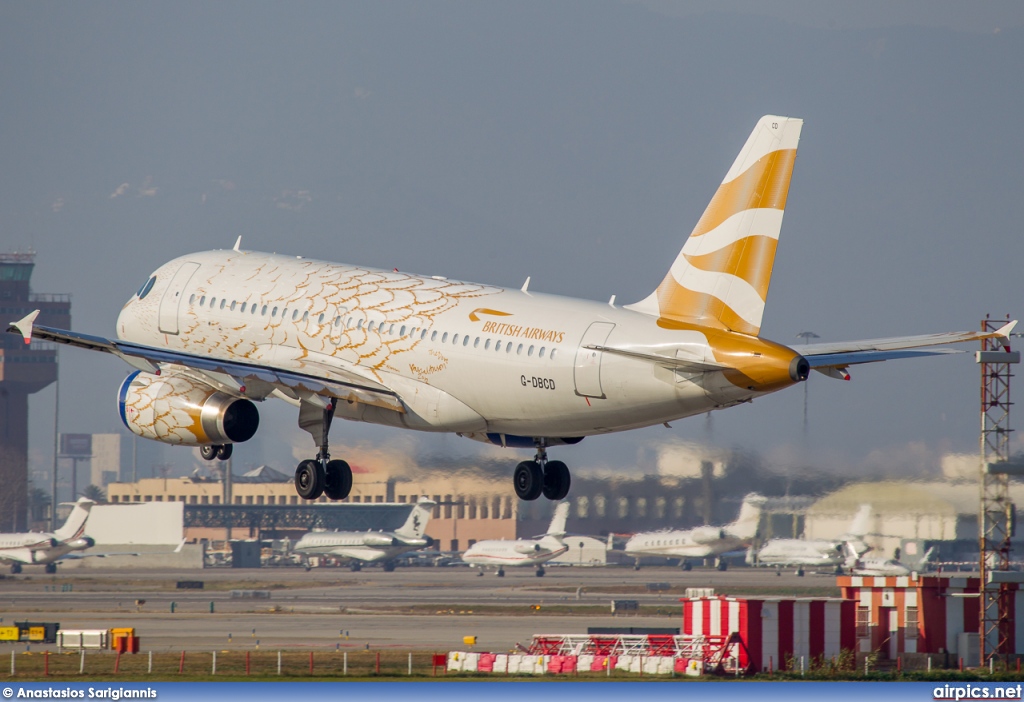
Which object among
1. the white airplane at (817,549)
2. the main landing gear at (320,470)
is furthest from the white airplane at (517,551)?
the main landing gear at (320,470)

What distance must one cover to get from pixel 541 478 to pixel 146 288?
15175 mm

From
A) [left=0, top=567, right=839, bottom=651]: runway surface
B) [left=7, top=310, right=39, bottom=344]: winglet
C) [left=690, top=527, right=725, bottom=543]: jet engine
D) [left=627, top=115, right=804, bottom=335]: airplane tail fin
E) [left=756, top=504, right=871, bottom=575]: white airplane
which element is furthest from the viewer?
[left=690, top=527, right=725, bottom=543]: jet engine

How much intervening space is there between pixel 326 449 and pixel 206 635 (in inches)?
1104

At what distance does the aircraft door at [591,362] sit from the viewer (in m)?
40.2

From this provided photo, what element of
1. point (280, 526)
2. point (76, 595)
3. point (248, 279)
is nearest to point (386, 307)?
point (248, 279)

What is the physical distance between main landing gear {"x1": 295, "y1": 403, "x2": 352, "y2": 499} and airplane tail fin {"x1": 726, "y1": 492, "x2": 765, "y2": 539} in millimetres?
50911

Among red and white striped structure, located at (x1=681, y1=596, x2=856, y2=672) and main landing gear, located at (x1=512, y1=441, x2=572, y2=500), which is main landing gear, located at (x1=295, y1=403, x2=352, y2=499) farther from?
red and white striped structure, located at (x1=681, y1=596, x2=856, y2=672)

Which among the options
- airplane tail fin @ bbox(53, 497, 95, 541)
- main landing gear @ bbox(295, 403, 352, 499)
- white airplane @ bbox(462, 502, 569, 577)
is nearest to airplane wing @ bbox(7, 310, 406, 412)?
main landing gear @ bbox(295, 403, 352, 499)

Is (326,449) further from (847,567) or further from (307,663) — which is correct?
Result: (847,567)

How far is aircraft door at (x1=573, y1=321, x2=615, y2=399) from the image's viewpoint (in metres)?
40.2

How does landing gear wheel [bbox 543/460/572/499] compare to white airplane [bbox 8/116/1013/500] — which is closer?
white airplane [bbox 8/116/1013/500]

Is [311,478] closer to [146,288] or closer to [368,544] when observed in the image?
[146,288]

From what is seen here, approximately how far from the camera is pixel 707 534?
10644cm

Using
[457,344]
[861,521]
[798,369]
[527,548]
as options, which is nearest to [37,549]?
[527,548]
